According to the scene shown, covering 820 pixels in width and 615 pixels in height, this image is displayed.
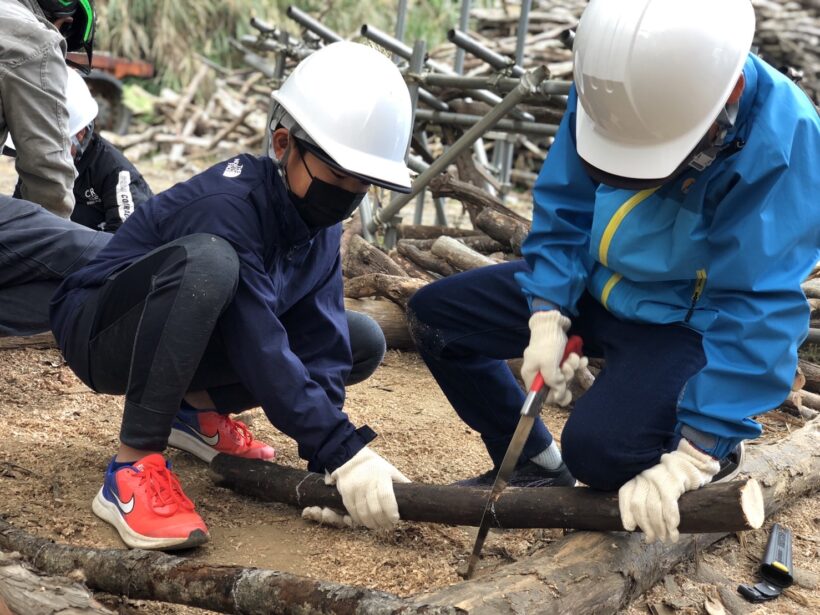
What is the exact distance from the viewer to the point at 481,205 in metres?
5.75

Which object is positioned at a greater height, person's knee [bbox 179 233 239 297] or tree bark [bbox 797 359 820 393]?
person's knee [bbox 179 233 239 297]

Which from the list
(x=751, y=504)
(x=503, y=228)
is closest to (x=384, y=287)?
(x=503, y=228)

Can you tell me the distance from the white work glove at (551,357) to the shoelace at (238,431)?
111 centimetres

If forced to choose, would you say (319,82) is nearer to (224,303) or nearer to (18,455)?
(224,303)

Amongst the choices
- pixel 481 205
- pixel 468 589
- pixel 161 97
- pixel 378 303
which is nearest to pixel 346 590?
pixel 468 589

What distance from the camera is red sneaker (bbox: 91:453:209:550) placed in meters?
2.65

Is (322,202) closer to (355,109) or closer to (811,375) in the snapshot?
(355,109)

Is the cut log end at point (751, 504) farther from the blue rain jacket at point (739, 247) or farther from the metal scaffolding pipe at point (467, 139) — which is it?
A: the metal scaffolding pipe at point (467, 139)

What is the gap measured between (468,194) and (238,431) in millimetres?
2791

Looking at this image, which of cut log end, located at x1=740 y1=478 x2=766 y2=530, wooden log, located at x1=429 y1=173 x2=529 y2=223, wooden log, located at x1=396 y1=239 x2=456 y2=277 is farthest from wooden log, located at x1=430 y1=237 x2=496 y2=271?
cut log end, located at x1=740 y1=478 x2=766 y2=530

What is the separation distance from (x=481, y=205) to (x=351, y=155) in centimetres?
304

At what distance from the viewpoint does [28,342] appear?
4234 millimetres

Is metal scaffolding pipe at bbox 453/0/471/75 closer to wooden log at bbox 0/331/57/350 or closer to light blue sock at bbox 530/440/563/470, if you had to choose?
wooden log at bbox 0/331/57/350

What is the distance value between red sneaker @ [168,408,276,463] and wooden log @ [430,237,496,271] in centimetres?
192
